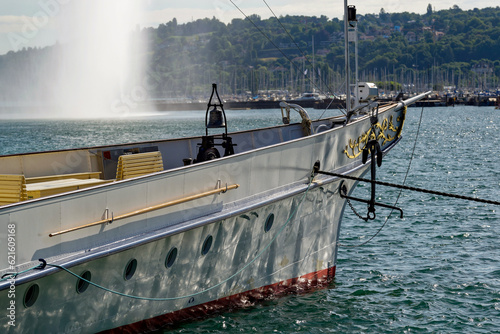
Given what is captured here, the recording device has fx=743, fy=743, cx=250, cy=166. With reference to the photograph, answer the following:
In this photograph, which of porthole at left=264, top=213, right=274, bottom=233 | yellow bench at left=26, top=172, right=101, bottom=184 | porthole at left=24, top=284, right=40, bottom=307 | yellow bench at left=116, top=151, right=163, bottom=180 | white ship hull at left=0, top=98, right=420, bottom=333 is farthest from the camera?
yellow bench at left=26, top=172, right=101, bottom=184

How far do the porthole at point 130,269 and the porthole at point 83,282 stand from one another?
626mm

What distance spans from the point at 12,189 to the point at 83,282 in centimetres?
191

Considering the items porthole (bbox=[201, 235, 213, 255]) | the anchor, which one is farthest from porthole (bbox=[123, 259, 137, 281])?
the anchor

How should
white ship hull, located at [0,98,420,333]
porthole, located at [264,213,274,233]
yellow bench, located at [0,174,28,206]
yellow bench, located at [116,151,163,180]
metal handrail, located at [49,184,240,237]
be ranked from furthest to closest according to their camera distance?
porthole, located at [264,213,274,233] < yellow bench, located at [116,151,163,180] < yellow bench, located at [0,174,28,206] < metal handrail, located at [49,184,240,237] < white ship hull, located at [0,98,420,333]

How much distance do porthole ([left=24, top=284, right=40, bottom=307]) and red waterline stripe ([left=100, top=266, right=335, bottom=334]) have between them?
1443 millimetres

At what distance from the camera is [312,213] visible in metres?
13.6

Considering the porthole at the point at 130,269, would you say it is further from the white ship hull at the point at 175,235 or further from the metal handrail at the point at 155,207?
the metal handrail at the point at 155,207

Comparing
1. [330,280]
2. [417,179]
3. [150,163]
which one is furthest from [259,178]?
[417,179]

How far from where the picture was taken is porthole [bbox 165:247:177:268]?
34.9ft

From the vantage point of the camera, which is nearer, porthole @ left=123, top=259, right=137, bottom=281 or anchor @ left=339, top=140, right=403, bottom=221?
porthole @ left=123, top=259, right=137, bottom=281

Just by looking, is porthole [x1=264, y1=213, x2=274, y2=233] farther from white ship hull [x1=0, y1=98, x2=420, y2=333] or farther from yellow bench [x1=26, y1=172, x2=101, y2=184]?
yellow bench [x1=26, y1=172, x2=101, y2=184]

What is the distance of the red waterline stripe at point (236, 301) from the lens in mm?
10727

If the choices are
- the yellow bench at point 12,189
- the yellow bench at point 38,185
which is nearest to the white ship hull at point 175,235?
the yellow bench at point 38,185

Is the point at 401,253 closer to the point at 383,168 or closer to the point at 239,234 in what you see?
the point at 239,234
